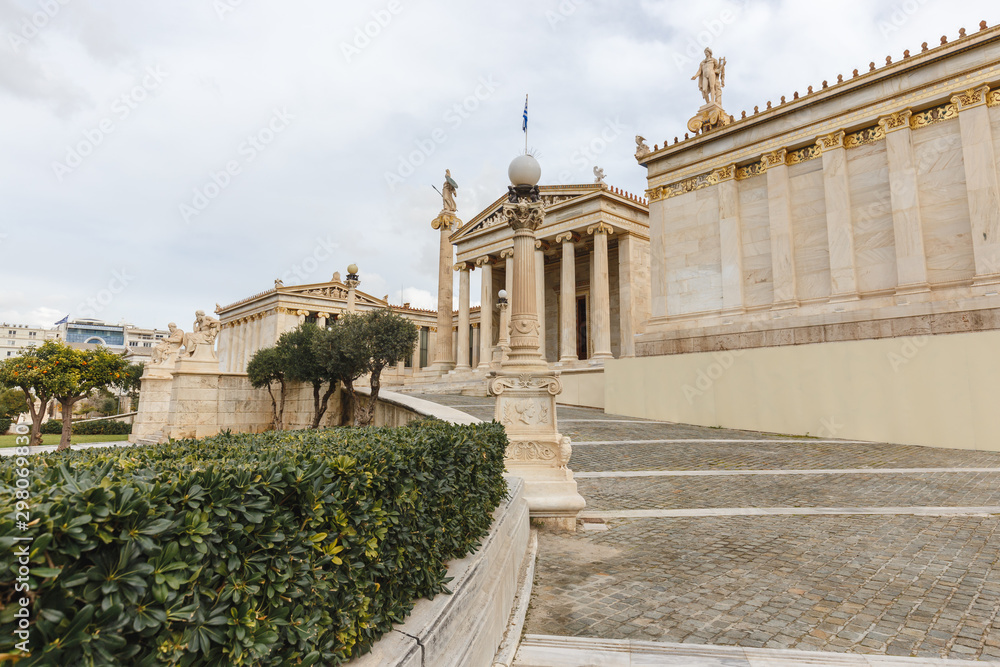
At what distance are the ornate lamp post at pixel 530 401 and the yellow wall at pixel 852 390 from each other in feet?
38.2

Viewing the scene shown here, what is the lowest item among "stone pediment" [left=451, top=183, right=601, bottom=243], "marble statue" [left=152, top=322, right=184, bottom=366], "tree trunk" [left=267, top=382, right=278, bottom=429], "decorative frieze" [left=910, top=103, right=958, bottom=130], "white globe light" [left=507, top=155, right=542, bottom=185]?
"tree trunk" [left=267, top=382, right=278, bottom=429]

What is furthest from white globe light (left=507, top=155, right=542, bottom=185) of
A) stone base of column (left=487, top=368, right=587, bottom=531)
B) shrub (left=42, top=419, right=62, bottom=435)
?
shrub (left=42, top=419, right=62, bottom=435)

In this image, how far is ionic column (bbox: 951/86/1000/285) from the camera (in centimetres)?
1527

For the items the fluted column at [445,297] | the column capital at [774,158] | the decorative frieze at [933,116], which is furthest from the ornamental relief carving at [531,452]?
the fluted column at [445,297]

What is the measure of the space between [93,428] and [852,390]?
44808 mm

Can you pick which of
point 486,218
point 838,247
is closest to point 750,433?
point 838,247

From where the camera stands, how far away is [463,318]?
34.8 meters

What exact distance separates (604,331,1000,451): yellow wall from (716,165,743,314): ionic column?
3.57 metres

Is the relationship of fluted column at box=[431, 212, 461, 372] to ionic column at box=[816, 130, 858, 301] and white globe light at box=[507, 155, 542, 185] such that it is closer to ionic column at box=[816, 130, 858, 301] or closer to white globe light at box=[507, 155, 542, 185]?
ionic column at box=[816, 130, 858, 301]

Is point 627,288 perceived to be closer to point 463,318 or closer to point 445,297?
point 463,318

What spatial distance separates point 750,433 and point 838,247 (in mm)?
7614

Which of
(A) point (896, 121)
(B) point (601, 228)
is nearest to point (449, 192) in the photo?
(B) point (601, 228)

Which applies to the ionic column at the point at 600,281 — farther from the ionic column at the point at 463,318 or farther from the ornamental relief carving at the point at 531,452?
the ornamental relief carving at the point at 531,452

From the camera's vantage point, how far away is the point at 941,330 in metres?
14.8
